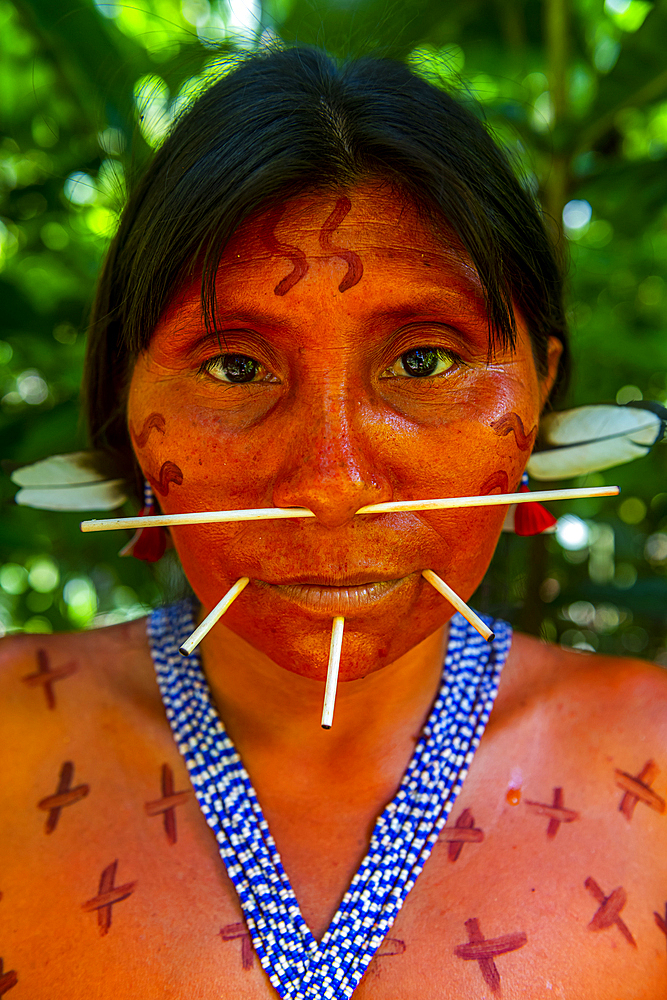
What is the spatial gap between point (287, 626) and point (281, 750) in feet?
1.40

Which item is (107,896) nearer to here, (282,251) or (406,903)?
(406,903)

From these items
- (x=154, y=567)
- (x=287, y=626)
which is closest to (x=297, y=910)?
(x=287, y=626)

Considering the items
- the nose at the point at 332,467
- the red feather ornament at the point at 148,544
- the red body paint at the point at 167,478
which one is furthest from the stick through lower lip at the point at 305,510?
the red feather ornament at the point at 148,544

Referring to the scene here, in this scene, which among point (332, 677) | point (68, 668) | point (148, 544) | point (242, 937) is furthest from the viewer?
point (68, 668)

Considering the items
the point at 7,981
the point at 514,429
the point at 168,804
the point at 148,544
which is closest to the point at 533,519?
the point at 514,429

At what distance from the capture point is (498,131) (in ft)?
5.57

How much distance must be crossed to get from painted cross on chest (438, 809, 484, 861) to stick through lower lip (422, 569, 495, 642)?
19.6 inches

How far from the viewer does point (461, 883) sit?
132 cm

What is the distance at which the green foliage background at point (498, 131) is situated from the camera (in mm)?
2002

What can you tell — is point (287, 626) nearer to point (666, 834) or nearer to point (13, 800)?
point (13, 800)

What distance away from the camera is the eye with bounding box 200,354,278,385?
119 cm

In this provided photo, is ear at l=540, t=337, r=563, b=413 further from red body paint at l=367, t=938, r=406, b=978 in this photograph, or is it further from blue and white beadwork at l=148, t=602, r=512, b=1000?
red body paint at l=367, t=938, r=406, b=978

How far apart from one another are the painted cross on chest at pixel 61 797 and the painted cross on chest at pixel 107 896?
14 centimetres

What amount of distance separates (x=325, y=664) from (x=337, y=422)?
13.9 inches
